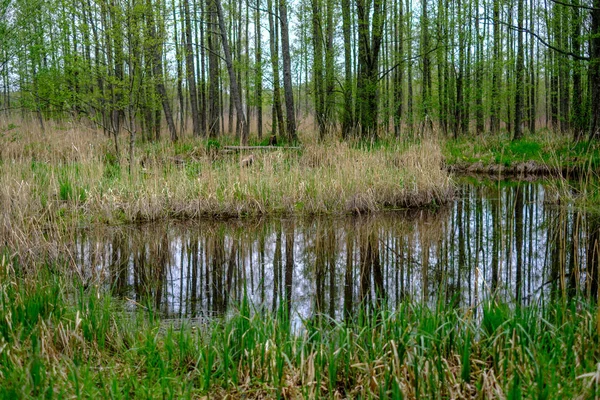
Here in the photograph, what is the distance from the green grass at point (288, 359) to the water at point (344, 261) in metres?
0.27

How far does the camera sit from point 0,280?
3109 millimetres

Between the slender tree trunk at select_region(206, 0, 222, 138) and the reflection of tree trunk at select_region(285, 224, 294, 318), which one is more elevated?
the slender tree trunk at select_region(206, 0, 222, 138)

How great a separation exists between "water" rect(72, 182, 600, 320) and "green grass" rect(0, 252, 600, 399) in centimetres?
27

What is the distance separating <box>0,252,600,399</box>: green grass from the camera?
1.96 meters

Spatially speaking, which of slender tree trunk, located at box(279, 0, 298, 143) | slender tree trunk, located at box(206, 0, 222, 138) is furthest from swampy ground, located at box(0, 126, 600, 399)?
slender tree trunk, located at box(206, 0, 222, 138)

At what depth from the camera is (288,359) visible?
2.22m

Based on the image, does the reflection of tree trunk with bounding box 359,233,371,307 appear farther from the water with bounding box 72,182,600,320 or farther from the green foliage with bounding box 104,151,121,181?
the green foliage with bounding box 104,151,121,181

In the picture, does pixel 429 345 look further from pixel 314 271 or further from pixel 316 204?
pixel 316 204

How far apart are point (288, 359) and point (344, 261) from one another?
2621 millimetres

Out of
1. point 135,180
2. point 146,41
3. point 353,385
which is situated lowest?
point 353,385

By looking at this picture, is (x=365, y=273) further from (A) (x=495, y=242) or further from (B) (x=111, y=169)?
(B) (x=111, y=169)

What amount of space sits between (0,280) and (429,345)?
8.88ft

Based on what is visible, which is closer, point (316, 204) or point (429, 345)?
point (429, 345)

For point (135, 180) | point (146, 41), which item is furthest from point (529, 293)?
point (146, 41)
